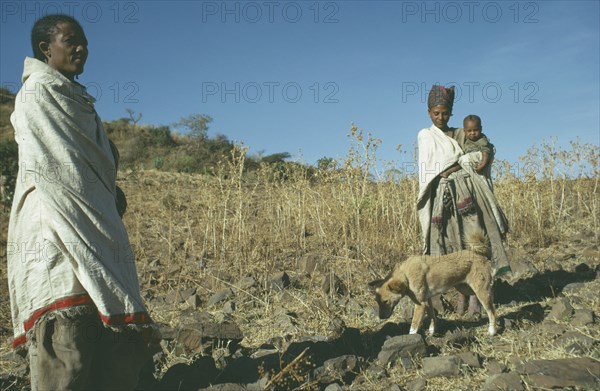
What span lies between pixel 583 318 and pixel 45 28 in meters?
4.39

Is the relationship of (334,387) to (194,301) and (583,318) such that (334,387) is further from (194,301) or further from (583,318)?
(194,301)

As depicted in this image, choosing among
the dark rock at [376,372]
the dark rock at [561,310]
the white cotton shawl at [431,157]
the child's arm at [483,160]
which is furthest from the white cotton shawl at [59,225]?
the dark rock at [561,310]

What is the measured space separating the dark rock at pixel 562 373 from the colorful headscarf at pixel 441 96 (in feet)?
7.78

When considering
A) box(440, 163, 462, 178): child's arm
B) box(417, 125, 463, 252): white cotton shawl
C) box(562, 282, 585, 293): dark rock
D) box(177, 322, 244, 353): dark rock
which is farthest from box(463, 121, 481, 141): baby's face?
box(177, 322, 244, 353): dark rock

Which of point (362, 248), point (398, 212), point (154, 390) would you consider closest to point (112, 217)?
point (154, 390)

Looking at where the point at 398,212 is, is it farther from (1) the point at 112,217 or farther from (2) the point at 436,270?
(1) the point at 112,217

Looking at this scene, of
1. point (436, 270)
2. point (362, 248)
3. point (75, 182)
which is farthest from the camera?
point (362, 248)

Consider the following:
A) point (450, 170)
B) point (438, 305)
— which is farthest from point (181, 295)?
point (450, 170)

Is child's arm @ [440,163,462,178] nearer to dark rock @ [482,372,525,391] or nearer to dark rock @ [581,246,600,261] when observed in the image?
dark rock @ [482,372,525,391]

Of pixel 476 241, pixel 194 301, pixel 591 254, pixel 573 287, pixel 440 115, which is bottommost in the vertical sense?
pixel 194 301

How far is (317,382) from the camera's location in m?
3.29

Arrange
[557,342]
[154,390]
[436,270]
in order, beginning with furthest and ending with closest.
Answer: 1. [436,270]
2. [557,342]
3. [154,390]

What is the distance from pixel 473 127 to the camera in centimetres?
467

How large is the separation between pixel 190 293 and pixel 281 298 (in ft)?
3.62
